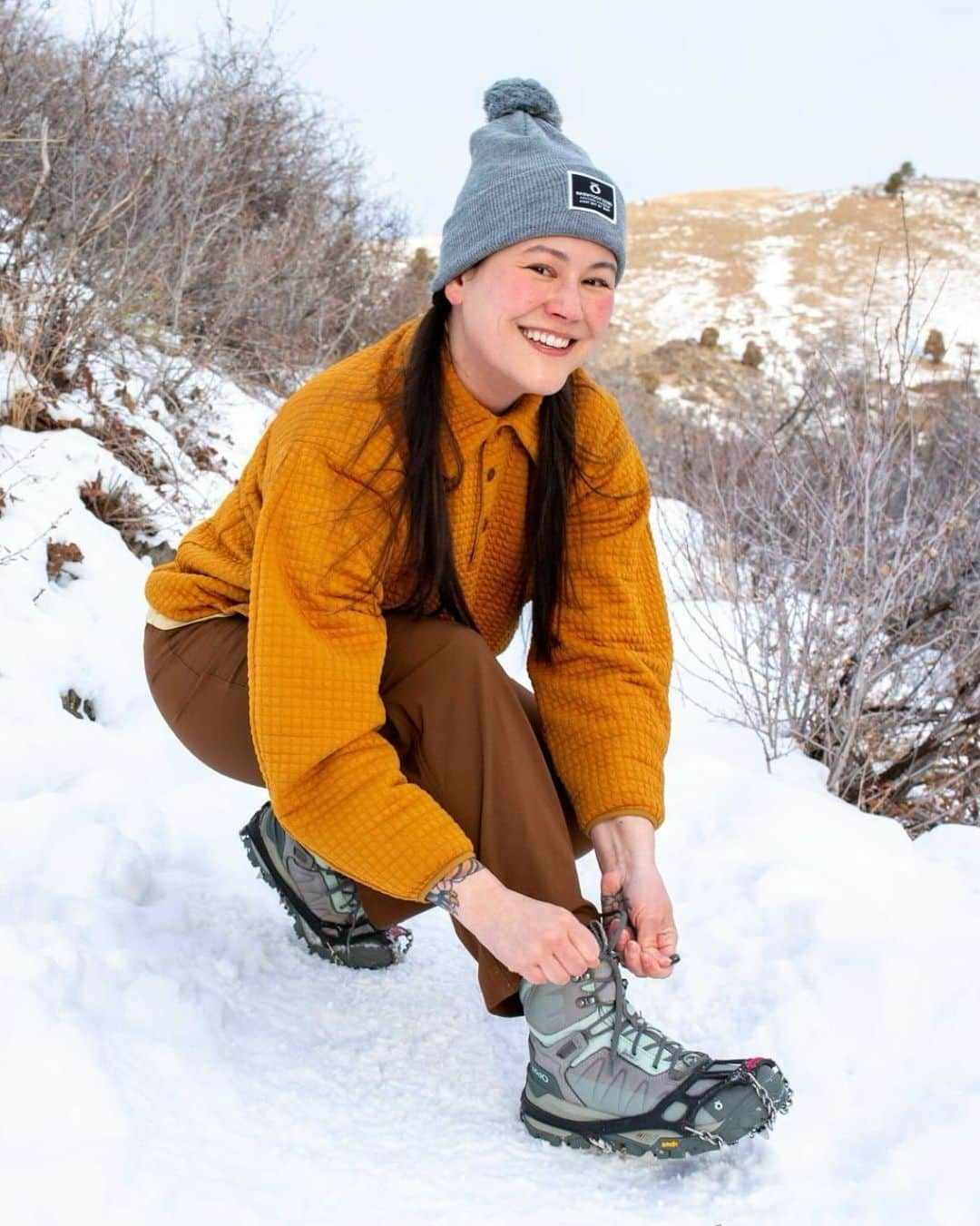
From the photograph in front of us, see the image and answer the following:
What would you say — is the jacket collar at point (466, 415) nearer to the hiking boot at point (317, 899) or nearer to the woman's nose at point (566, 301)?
the woman's nose at point (566, 301)

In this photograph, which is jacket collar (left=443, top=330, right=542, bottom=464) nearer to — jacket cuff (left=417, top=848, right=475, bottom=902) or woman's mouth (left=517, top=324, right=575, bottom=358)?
woman's mouth (left=517, top=324, right=575, bottom=358)

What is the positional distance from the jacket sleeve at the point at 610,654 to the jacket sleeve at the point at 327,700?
372 millimetres

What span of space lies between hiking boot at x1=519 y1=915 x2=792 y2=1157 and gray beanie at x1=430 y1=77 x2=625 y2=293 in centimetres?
105

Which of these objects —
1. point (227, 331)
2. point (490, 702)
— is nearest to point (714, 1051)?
point (490, 702)

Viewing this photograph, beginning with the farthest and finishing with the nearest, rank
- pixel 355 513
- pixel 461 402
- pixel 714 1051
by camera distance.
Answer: pixel 714 1051 → pixel 461 402 → pixel 355 513

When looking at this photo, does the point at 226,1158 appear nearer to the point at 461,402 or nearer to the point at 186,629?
the point at 186,629

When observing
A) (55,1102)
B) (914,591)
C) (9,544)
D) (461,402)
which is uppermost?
(461,402)

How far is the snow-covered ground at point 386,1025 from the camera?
4.67ft

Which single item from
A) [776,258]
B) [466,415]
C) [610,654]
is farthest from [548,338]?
[776,258]

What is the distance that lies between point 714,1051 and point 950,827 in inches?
47.1

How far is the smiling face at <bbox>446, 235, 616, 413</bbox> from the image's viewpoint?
66.0 inches

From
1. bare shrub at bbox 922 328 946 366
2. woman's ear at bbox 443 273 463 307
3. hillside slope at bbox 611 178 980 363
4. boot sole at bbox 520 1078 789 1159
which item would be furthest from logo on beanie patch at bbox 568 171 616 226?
hillside slope at bbox 611 178 980 363

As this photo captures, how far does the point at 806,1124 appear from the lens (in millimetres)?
1623

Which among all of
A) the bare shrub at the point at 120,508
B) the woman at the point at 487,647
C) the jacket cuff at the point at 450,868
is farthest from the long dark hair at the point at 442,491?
the bare shrub at the point at 120,508
